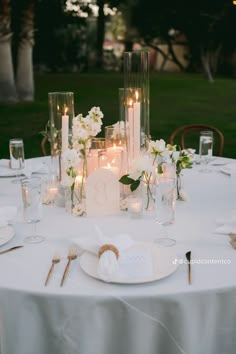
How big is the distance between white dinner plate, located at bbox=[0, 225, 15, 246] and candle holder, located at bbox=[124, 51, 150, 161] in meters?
0.71

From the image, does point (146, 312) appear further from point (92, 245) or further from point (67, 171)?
point (67, 171)

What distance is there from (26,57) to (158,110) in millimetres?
3638

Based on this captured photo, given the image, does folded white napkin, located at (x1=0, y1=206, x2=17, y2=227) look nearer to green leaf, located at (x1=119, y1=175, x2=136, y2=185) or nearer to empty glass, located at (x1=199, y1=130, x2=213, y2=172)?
green leaf, located at (x1=119, y1=175, x2=136, y2=185)

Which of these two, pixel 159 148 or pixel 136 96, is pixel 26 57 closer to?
pixel 136 96

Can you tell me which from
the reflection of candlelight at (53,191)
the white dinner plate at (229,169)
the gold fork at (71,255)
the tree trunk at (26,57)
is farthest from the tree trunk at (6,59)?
the gold fork at (71,255)

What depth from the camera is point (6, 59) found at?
11.1 meters

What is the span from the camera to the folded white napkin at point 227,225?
6.33 feet

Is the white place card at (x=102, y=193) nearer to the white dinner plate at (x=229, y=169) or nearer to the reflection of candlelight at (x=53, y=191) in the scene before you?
the reflection of candlelight at (x=53, y=191)

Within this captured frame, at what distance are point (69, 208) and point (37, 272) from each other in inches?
25.5

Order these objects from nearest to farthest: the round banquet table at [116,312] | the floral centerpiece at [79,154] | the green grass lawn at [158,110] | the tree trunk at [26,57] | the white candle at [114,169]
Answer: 1. the round banquet table at [116,312]
2. the floral centerpiece at [79,154]
3. the white candle at [114,169]
4. the green grass lawn at [158,110]
5. the tree trunk at [26,57]

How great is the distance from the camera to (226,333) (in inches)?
61.2

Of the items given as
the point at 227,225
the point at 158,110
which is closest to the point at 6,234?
the point at 227,225

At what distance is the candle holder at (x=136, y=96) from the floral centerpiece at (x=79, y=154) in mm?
177

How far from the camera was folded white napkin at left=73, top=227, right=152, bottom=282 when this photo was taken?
1.53m
